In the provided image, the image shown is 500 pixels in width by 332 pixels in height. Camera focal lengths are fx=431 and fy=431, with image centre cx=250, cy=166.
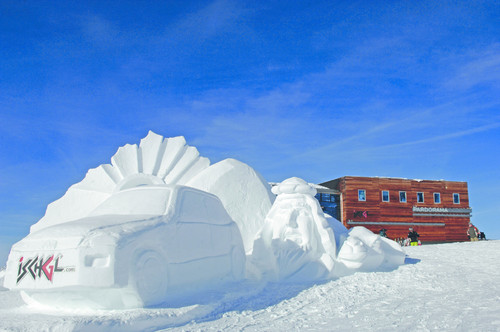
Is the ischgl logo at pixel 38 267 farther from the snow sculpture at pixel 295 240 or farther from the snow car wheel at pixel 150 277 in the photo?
the snow sculpture at pixel 295 240

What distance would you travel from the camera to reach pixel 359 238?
9.03 metres

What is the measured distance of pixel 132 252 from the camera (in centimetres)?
530

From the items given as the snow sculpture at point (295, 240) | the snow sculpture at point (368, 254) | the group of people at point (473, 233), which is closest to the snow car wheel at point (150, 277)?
the snow sculpture at point (295, 240)

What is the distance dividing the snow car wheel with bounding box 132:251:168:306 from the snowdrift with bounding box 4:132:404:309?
12 millimetres

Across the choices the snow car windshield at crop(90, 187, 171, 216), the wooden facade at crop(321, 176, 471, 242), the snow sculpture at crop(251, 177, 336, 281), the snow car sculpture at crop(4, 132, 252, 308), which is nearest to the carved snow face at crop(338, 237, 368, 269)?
the snow sculpture at crop(251, 177, 336, 281)

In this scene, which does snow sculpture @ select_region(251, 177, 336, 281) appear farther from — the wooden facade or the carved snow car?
the wooden facade

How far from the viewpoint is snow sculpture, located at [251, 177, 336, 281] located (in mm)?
8203

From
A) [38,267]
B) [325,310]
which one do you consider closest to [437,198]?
[325,310]

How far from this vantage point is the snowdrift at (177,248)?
16.9ft

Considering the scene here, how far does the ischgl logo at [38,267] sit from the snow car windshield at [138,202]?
1400mm

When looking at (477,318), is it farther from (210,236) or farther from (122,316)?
(122,316)

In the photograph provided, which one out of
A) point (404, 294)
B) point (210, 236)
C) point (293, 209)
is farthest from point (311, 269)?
point (210, 236)

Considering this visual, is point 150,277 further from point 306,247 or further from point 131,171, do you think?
point 131,171

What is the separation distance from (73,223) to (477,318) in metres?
5.24
